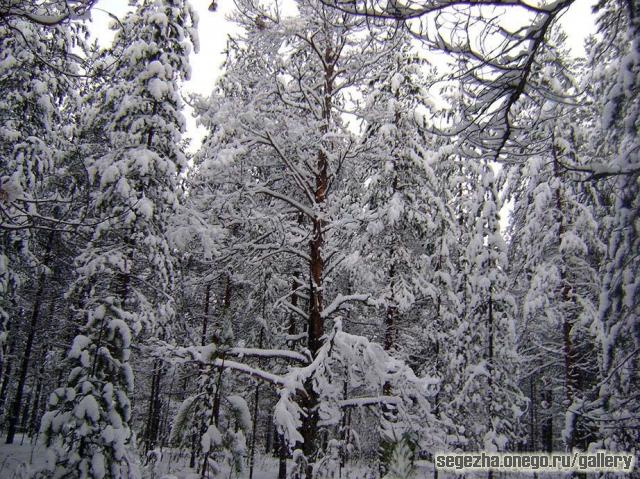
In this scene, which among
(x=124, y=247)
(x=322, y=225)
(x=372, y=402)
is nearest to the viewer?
(x=372, y=402)

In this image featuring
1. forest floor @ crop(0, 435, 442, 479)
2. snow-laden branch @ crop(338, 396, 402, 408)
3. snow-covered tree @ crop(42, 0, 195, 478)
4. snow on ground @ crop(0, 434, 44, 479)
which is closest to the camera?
snow-laden branch @ crop(338, 396, 402, 408)

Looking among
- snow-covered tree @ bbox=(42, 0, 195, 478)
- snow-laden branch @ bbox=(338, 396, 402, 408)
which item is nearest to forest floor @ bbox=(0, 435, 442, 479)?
snow-covered tree @ bbox=(42, 0, 195, 478)

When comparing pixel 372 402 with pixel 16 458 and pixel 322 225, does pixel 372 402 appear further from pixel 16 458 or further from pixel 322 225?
pixel 16 458

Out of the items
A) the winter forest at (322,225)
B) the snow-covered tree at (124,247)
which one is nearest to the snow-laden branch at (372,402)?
the winter forest at (322,225)

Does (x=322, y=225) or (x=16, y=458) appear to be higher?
(x=322, y=225)

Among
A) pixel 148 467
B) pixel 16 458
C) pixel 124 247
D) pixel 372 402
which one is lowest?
pixel 16 458

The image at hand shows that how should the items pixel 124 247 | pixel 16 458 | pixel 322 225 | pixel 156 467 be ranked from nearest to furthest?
pixel 322 225 < pixel 124 247 < pixel 156 467 < pixel 16 458

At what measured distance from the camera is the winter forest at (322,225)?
3268 mm

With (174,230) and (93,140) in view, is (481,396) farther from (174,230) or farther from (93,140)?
(93,140)

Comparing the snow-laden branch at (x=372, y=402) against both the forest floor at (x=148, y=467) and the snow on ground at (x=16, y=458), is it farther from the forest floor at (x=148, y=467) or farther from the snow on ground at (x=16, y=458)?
the snow on ground at (x=16, y=458)

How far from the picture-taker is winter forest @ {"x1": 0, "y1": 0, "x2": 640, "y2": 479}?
10.7 feet

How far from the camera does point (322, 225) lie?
8.11 metres

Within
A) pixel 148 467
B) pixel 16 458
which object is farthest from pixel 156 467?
pixel 16 458

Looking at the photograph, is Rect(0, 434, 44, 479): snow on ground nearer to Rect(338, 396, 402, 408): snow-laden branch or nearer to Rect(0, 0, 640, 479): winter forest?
Rect(0, 0, 640, 479): winter forest
